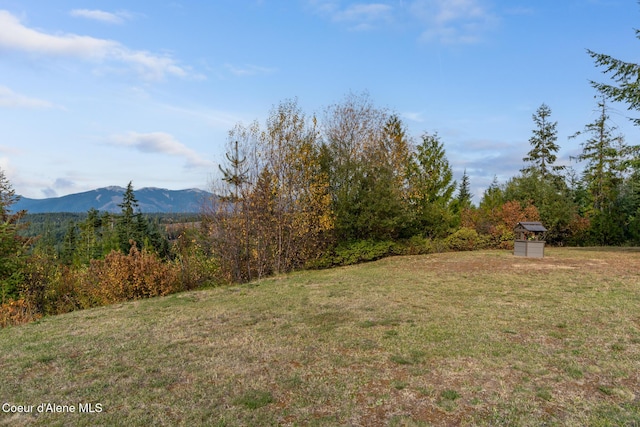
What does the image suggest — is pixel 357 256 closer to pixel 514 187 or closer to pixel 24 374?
pixel 24 374

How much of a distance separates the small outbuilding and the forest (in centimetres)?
356

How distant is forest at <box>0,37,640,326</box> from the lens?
1052 cm

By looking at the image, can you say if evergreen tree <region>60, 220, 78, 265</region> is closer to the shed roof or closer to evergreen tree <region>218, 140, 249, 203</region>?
evergreen tree <region>218, 140, 249, 203</region>

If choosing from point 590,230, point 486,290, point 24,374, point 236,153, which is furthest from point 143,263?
point 590,230

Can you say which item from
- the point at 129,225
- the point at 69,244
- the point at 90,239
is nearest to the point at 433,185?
the point at 129,225

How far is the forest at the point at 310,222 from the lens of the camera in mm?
10523

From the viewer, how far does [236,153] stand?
13578mm

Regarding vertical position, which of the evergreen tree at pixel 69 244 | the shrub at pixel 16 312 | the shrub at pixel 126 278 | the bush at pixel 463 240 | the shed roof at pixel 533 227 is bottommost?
the evergreen tree at pixel 69 244

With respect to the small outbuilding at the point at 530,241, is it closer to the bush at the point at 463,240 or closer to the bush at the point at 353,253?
the bush at the point at 463,240

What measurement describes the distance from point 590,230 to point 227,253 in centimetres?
2326

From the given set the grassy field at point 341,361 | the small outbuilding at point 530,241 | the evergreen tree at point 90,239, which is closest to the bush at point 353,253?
the small outbuilding at point 530,241

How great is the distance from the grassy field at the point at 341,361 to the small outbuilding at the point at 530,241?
24.6 ft

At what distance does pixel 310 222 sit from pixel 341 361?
10.6 meters

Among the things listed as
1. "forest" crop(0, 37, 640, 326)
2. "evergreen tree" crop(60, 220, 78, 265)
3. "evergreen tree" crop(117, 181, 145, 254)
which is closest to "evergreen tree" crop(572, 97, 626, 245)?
"forest" crop(0, 37, 640, 326)
